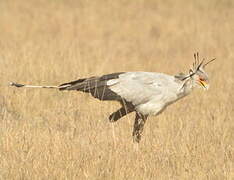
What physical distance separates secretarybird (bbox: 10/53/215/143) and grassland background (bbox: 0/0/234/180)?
0.80ft

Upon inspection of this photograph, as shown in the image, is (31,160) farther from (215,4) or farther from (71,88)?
(215,4)

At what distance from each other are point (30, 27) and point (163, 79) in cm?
668

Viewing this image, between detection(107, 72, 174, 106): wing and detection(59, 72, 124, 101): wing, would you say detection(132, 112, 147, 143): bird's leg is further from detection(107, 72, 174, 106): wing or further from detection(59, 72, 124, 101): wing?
detection(59, 72, 124, 101): wing

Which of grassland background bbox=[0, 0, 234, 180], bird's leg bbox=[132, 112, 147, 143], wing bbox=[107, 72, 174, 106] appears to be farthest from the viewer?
bird's leg bbox=[132, 112, 147, 143]

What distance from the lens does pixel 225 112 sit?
24.3 feet

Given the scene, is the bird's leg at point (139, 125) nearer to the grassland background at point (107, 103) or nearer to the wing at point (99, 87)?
the grassland background at point (107, 103)

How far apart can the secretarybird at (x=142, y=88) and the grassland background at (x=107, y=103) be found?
0.24m

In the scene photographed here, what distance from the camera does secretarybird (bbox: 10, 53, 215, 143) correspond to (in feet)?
20.1

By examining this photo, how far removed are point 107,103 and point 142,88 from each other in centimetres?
134

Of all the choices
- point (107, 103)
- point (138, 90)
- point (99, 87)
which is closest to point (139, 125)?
point (138, 90)

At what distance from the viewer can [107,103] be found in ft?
24.5

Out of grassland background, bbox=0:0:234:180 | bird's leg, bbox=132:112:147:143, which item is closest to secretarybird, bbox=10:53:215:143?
bird's leg, bbox=132:112:147:143

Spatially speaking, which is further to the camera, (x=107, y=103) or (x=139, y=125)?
(x=107, y=103)

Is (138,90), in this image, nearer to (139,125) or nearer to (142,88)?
(142,88)
